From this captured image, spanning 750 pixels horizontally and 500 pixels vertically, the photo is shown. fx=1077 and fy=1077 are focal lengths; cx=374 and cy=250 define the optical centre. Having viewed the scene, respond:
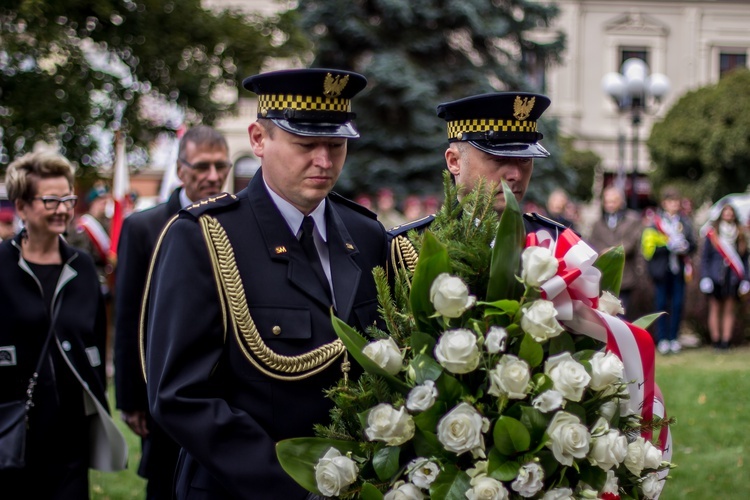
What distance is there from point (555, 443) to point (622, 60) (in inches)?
1759

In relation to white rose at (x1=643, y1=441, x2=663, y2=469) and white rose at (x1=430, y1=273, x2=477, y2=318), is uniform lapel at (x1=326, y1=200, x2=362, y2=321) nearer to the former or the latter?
white rose at (x1=430, y1=273, x2=477, y2=318)

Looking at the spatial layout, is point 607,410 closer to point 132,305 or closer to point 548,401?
point 548,401

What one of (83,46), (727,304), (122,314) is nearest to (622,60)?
(727,304)

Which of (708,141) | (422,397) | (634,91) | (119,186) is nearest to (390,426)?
(422,397)

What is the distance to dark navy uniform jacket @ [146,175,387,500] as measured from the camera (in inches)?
112

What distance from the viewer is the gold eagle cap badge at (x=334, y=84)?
3190mm

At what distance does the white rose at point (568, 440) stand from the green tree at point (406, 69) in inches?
717

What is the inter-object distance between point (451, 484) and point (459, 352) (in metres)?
0.32

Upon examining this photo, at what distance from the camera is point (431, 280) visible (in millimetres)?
2635

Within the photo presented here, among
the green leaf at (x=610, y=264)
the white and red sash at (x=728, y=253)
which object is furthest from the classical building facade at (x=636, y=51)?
the green leaf at (x=610, y=264)

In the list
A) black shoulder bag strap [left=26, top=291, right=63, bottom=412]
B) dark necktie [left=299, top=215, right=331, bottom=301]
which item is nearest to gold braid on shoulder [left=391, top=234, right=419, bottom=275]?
dark necktie [left=299, top=215, right=331, bottom=301]

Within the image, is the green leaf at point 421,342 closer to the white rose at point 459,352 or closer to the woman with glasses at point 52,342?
the white rose at point 459,352

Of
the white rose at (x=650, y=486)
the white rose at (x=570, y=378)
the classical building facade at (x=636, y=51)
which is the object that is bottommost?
the white rose at (x=650, y=486)

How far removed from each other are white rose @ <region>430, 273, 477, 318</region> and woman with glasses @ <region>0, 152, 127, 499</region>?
108 inches
